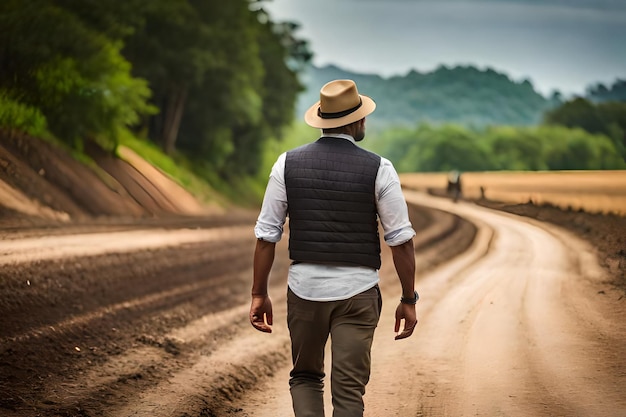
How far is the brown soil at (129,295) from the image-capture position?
4.54 m

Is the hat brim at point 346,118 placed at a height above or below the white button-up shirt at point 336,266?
above

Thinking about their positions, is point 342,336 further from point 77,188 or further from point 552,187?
point 77,188

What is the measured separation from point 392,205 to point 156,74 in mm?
5558

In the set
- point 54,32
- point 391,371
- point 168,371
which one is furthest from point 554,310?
point 54,32

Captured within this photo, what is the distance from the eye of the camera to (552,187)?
4797 mm

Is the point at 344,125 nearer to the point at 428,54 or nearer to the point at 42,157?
the point at 428,54

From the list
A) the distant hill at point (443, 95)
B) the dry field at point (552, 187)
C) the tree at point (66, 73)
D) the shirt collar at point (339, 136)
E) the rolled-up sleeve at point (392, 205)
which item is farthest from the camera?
the tree at point (66, 73)

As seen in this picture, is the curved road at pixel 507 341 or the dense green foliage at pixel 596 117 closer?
the curved road at pixel 507 341

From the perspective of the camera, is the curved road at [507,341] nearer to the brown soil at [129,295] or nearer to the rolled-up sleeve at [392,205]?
the brown soil at [129,295]

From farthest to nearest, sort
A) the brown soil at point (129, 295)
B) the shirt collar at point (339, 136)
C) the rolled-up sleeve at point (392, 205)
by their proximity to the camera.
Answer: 1. the brown soil at point (129, 295)
2. the shirt collar at point (339, 136)
3. the rolled-up sleeve at point (392, 205)

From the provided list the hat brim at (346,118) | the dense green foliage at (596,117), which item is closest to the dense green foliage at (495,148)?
the dense green foliage at (596,117)

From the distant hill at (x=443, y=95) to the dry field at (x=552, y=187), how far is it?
50cm

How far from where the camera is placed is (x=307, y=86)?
735cm

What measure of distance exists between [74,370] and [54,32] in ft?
9.22
